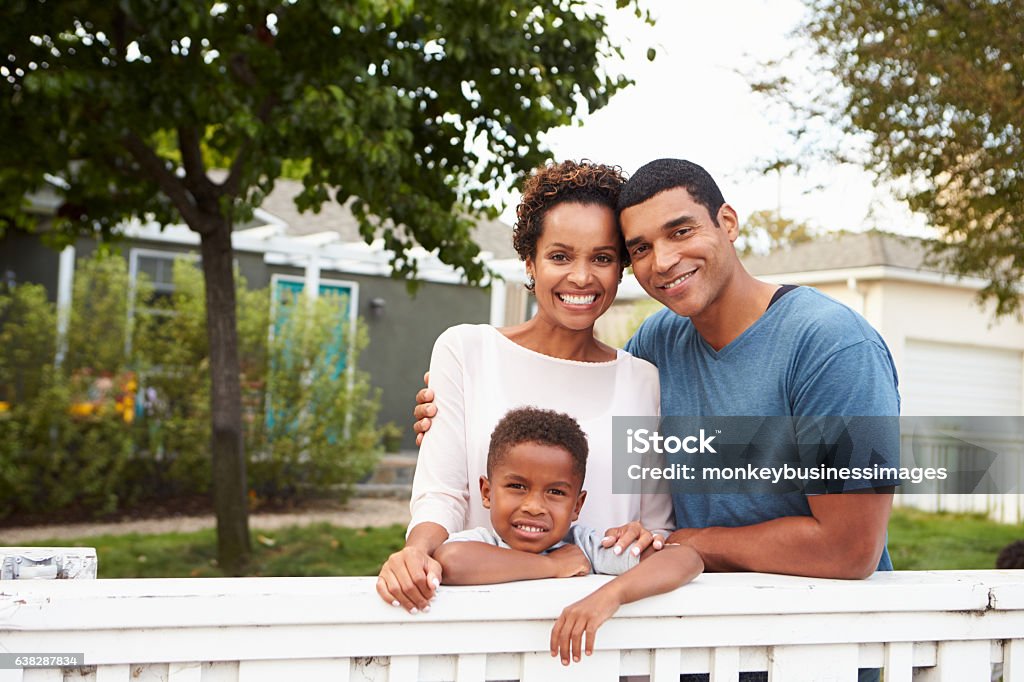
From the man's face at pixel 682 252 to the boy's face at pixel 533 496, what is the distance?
466 millimetres

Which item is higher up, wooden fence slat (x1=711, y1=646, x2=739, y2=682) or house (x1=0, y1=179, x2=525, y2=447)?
house (x1=0, y1=179, x2=525, y2=447)

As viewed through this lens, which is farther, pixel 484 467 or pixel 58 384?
pixel 58 384

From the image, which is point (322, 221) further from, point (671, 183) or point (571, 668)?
point (571, 668)

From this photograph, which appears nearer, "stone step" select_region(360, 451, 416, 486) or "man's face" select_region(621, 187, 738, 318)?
"man's face" select_region(621, 187, 738, 318)

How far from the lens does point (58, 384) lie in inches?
389

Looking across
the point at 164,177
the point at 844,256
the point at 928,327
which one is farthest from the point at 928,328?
the point at 164,177

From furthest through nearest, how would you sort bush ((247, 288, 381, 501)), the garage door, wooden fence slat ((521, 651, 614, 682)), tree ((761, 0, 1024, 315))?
the garage door, bush ((247, 288, 381, 501)), tree ((761, 0, 1024, 315)), wooden fence slat ((521, 651, 614, 682))

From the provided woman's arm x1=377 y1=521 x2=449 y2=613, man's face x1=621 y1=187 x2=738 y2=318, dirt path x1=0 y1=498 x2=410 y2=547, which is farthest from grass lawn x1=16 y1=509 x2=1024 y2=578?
woman's arm x1=377 y1=521 x2=449 y2=613

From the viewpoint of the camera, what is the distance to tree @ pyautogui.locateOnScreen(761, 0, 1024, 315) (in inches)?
216

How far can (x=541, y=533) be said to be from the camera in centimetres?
208

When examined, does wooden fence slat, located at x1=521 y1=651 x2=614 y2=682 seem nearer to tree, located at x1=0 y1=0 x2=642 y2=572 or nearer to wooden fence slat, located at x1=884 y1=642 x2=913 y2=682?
wooden fence slat, located at x1=884 y1=642 x2=913 y2=682

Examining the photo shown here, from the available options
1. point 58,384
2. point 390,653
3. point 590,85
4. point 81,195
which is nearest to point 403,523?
point 58,384

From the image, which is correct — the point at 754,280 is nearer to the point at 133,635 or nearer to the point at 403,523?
the point at 133,635

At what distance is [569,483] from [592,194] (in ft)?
2.39
